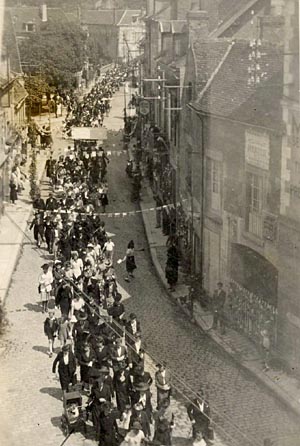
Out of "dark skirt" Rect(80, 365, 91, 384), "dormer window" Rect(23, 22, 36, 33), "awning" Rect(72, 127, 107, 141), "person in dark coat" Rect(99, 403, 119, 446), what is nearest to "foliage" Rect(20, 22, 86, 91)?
"dormer window" Rect(23, 22, 36, 33)

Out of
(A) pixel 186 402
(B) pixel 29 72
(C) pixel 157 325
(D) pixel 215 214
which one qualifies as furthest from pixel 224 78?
(A) pixel 186 402

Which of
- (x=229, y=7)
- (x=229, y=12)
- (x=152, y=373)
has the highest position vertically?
(x=229, y=7)

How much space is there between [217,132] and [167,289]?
559cm

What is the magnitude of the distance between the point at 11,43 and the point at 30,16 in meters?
1.02

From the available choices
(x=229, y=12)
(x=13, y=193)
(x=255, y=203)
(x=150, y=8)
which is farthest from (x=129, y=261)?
(x=229, y=12)

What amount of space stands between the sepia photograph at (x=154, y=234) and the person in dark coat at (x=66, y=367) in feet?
0.11

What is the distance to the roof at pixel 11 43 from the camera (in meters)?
20.4

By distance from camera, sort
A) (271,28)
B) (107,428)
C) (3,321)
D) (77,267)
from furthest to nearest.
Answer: (271,28) → (77,267) → (3,321) → (107,428)

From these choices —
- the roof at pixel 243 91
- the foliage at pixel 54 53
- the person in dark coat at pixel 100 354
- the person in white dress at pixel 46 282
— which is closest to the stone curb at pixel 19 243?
the person in white dress at pixel 46 282

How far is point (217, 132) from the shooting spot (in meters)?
23.3

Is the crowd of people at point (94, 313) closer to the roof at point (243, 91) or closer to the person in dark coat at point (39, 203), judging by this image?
the person in dark coat at point (39, 203)

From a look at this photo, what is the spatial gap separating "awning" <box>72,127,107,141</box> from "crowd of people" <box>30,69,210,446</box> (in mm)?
383

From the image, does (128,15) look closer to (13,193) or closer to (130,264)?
(13,193)

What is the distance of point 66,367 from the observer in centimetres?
1738
